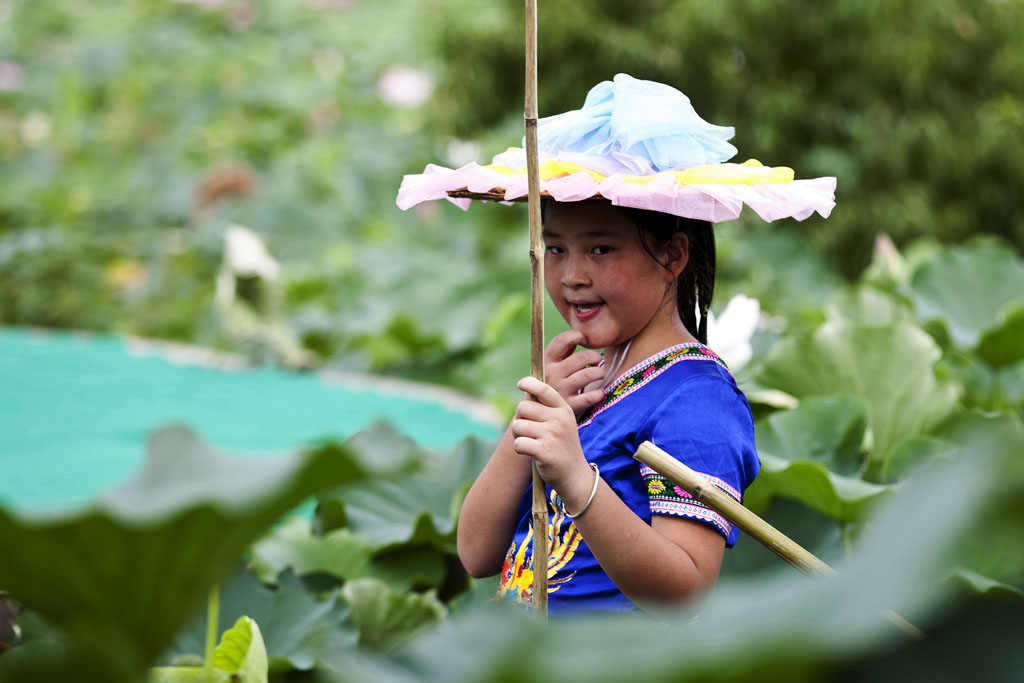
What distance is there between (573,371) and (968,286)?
1.70 m

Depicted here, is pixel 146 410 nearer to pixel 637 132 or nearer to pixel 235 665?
pixel 235 665

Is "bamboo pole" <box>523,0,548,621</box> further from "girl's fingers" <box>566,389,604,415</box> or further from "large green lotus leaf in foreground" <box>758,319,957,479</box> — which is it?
"large green lotus leaf in foreground" <box>758,319,957,479</box>

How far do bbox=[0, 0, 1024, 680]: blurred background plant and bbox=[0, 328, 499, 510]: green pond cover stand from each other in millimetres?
261

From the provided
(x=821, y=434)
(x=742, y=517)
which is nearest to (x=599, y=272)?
(x=742, y=517)

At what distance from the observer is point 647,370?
3.90 feet

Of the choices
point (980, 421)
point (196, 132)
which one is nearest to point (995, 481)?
point (980, 421)

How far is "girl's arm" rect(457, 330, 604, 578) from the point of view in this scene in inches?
45.1

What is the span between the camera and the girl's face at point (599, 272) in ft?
3.78

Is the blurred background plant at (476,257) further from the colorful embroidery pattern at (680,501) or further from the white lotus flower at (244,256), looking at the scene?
the colorful embroidery pattern at (680,501)

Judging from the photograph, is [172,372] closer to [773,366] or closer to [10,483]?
[10,483]

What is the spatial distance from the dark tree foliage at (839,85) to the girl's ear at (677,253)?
3.99 meters

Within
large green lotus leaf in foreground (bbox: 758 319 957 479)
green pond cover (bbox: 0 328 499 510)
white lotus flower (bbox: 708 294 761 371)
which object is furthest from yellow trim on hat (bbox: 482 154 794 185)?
green pond cover (bbox: 0 328 499 510)

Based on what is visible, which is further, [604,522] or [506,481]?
[506,481]

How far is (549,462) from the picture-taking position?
983 mm
